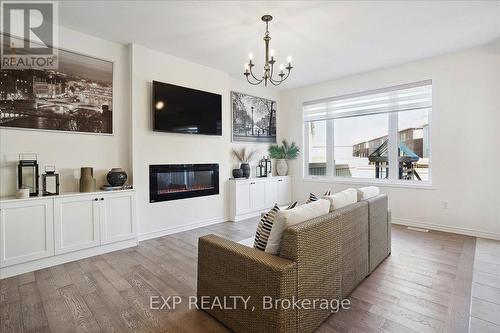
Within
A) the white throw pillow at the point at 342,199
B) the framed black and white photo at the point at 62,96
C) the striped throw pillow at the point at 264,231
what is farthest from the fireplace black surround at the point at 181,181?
the white throw pillow at the point at 342,199

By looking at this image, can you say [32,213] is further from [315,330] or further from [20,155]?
[315,330]

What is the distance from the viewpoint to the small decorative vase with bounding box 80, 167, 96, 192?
3141 mm

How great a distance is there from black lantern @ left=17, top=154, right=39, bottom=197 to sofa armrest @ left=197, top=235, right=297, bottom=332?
232cm

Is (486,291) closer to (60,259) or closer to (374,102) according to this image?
(374,102)

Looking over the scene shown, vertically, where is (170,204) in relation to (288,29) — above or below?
below

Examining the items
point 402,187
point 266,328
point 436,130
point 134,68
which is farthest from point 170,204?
point 436,130

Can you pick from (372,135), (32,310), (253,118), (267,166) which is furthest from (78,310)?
(372,135)

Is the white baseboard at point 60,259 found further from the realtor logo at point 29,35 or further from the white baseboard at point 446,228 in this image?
the white baseboard at point 446,228

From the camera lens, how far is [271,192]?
5547 millimetres

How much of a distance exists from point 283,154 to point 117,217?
12.5ft

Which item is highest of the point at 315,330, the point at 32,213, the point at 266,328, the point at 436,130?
the point at 436,130

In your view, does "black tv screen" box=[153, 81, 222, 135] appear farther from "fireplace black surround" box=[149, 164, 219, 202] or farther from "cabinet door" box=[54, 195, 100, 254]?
"cabinet door" box=[54, 195, 100, 254]

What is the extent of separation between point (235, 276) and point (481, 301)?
7.09ft

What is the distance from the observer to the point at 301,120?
235 inches
